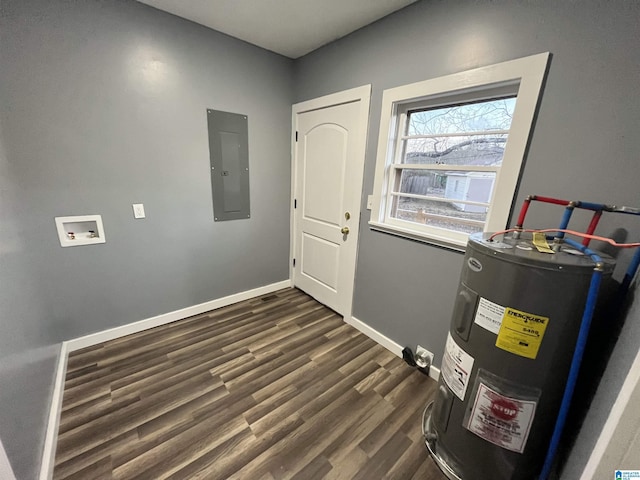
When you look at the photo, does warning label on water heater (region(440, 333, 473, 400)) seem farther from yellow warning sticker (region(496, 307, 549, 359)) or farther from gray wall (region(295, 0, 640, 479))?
gray wall (region(295, 0, 640, 479))

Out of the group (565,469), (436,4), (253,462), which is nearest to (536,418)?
(565,469)

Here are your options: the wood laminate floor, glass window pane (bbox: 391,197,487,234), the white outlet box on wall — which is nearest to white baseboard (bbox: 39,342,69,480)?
the wood laminate floor

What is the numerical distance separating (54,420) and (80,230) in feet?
3.99

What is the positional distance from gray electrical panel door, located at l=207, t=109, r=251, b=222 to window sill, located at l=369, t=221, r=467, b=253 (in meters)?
1.35

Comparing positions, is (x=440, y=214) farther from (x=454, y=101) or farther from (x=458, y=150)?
(x=454, y=101)

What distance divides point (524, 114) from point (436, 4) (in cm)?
89

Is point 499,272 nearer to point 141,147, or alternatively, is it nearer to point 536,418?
point 536,418

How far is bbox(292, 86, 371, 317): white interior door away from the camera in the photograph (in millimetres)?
2086

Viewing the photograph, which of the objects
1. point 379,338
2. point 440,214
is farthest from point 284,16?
point 379,338

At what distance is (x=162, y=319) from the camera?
7.38 feet

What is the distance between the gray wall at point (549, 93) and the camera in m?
0.98

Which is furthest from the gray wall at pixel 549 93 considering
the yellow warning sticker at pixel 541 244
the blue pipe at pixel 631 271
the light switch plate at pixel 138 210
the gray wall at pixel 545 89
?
the light switch plate at pixel 138 210

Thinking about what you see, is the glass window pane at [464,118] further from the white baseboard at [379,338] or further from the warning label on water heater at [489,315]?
the white baseboard at [379,338]

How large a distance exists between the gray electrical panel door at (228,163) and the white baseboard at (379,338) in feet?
5.11
